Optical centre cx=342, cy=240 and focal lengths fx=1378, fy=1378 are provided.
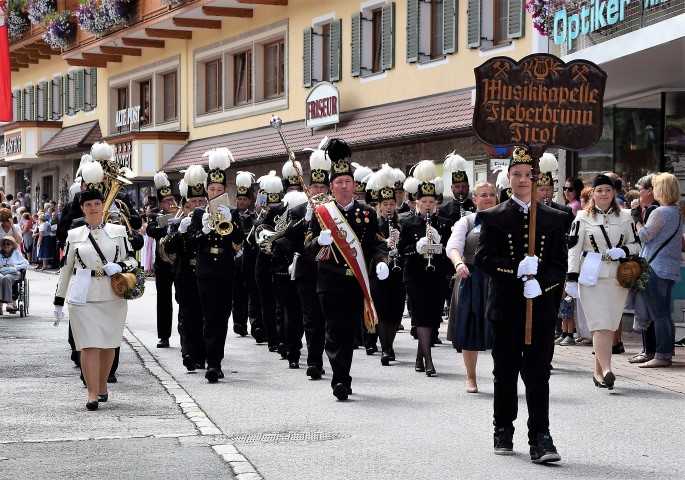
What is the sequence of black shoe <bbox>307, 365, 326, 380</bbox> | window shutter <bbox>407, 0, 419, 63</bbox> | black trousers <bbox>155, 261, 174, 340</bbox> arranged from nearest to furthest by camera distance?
black shoe <bbox>307, 365, 326, 380</bbox> < black trousers <bbox>155, 261, 174, 340</bbox> < window shutter <bbox>407, 0, 419, 63</bbox>

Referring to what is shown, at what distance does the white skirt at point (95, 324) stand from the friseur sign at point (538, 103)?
3.50 m

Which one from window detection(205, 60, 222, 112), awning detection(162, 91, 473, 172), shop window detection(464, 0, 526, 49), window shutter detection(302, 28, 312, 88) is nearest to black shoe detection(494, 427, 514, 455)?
awning detection(162, 91, 473, 172)

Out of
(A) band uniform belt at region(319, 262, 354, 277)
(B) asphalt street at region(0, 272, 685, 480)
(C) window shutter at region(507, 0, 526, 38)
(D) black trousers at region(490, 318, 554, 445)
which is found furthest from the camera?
(C) window shutter at region(507, 0, 526, 38)

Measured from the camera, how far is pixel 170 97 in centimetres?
3956

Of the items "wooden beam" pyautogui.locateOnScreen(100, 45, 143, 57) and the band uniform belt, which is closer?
the band uniform belt

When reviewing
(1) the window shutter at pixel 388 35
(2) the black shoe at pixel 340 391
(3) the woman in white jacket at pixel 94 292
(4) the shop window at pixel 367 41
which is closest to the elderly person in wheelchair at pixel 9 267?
(1) the window shutter at pixel 388 35

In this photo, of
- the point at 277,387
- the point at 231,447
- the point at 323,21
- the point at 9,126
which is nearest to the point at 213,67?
the point at 323,21

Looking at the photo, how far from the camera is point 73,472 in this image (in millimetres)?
7602

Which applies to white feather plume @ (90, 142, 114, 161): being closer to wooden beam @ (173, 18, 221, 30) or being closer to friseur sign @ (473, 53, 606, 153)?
friseur sign @ (473, 53, 606, 153)

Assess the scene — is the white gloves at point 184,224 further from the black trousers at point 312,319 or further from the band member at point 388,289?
the band member at point 388,289

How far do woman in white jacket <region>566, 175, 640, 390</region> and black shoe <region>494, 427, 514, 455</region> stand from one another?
330 centimetres

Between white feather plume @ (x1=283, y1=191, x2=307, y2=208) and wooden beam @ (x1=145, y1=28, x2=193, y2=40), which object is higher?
wooden beam @ (x1=145, y1=28, x2=193, y2=40)

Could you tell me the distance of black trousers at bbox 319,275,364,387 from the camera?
430 inches

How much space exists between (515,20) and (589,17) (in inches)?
159
